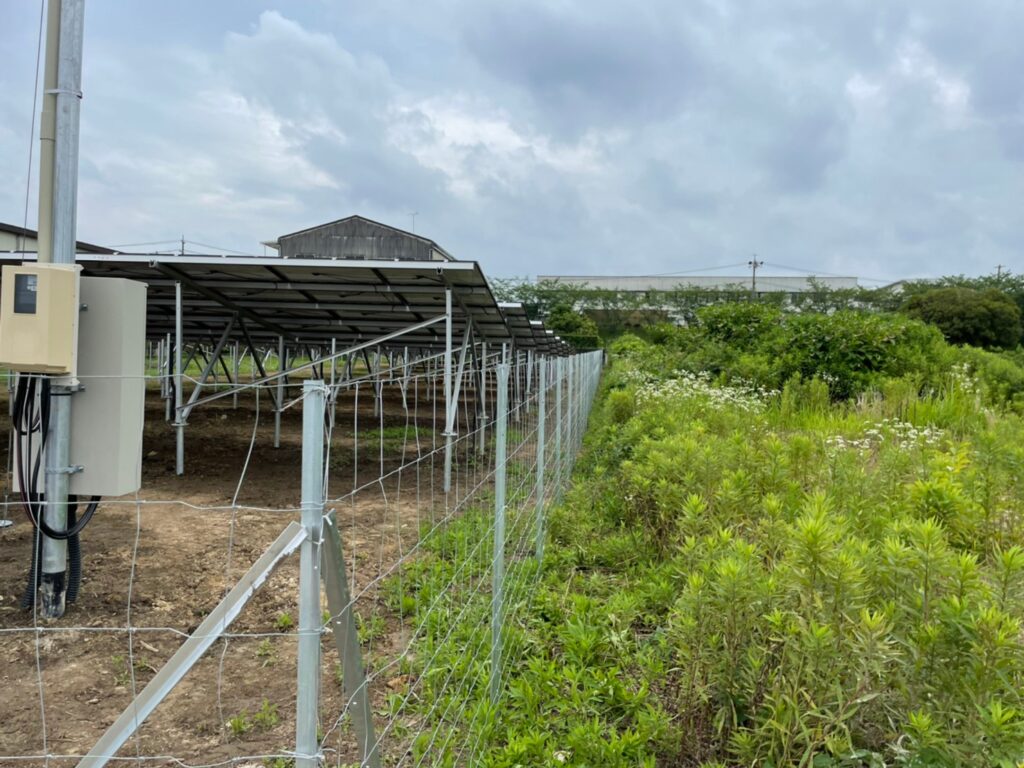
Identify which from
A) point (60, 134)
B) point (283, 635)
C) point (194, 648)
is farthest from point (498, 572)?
point (60, 134)

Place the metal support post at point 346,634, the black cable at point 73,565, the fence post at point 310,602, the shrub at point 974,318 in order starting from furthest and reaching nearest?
the shrub at point 974,318 → the black cable at point 73,565 → the metal support post at point 346,634 → the fence post at point 310,602

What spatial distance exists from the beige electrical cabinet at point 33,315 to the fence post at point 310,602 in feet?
7.85

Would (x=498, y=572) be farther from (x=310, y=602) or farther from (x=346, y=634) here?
(x=310, y=602)

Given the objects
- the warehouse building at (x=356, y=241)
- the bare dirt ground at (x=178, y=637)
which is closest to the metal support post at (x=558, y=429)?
the bare dirt ground at (x=178, y=637)

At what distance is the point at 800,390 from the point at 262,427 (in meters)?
8.71

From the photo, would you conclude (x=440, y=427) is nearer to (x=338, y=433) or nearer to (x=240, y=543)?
(x=338, y=433)

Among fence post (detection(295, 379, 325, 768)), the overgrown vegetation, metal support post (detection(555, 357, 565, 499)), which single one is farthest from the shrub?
fence post (detection(295, 379, 325, 768))

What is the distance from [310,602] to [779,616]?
1.37 meters

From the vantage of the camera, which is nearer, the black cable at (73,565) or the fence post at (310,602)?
the fence post at (310,602)

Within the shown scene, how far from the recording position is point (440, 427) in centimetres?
1443

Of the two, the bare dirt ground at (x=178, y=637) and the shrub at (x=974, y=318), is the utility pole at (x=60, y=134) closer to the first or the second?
the bare dirt ground at (x=178, y=637)

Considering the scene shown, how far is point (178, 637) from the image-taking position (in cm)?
373

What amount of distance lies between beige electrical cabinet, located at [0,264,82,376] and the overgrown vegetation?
2.42 m

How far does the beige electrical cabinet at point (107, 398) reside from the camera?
3342 mm
